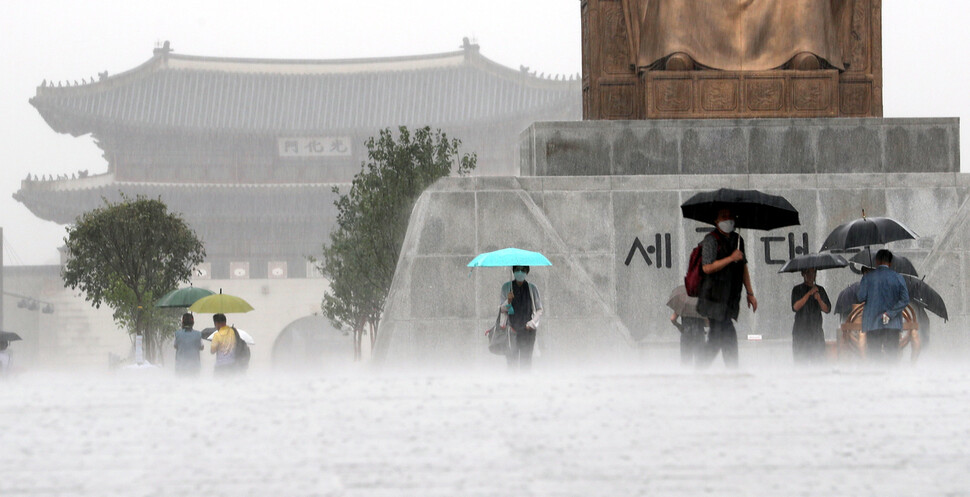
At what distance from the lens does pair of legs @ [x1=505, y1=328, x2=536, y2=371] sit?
9.98 m

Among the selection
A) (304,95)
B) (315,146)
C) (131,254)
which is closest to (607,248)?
(131,254)

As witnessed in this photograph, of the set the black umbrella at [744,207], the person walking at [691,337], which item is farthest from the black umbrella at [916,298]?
the person walking at [691,337]

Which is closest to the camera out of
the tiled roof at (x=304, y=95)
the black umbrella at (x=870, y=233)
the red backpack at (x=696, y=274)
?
the red backpack at (x=696, y=274)

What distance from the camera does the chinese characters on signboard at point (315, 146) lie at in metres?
44.9

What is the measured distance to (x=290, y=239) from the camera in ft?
143

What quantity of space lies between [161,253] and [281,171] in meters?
21.0

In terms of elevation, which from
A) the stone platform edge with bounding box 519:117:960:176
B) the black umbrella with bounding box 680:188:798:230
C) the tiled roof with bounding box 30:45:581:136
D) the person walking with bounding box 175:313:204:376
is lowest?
the person walking with bounding box 175:313:204:376

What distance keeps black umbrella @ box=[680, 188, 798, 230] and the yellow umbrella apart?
7.37 m

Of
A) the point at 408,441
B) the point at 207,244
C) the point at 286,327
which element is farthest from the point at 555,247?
the point at 207,244

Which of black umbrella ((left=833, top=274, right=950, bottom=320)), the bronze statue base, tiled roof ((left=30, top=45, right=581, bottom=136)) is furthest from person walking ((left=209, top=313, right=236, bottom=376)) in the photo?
tiled roof ((left=30, top=45, right=581, bottom=136))

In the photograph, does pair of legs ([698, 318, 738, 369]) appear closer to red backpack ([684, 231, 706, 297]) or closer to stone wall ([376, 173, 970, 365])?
red backpack ([684, 231, 706, 297])

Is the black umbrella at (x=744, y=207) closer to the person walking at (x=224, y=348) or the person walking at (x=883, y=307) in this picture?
the person walking at (x=883, y=307)

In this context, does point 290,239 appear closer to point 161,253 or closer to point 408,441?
point 161,253

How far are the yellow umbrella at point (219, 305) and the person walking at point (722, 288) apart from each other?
26.7 ft
